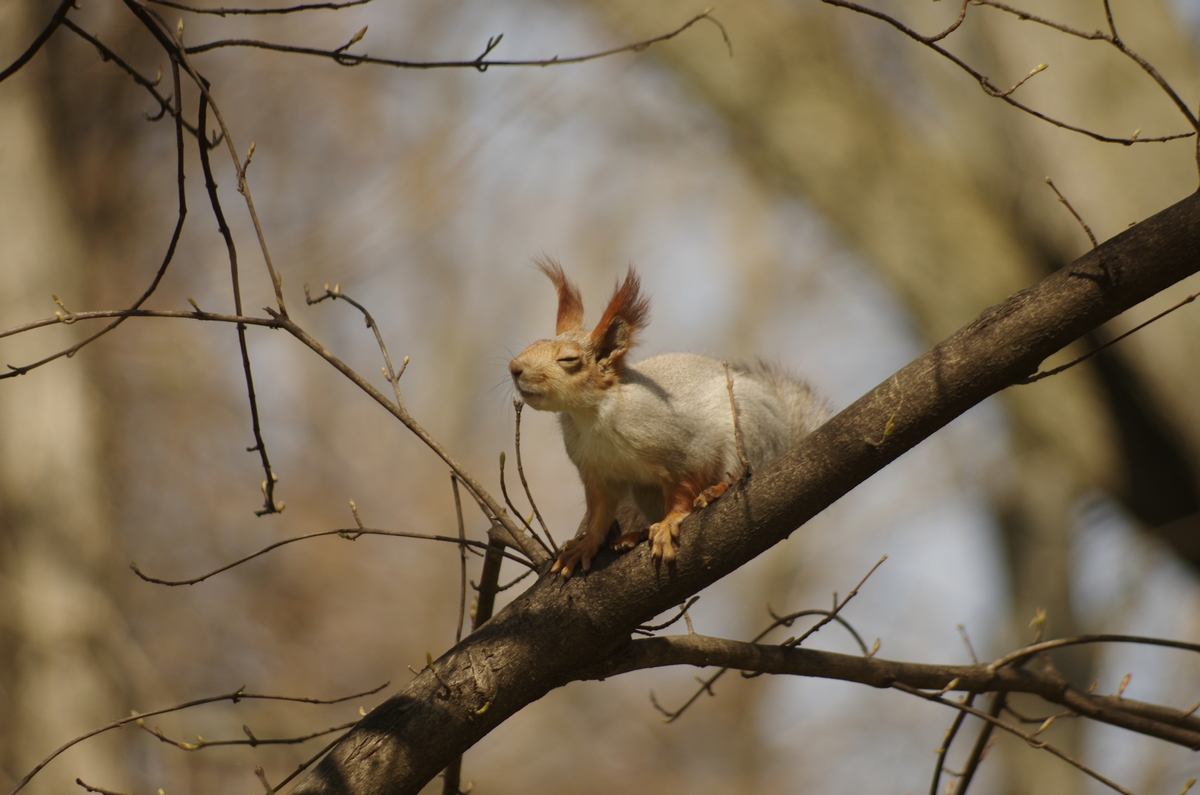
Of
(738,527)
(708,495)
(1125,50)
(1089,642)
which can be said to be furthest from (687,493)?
(1125,50)

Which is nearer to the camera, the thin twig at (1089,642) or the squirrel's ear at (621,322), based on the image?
the thin twig at (1089,642)

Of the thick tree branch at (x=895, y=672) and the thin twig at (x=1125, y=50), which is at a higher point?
the thin twig at (x=1125, y=50)

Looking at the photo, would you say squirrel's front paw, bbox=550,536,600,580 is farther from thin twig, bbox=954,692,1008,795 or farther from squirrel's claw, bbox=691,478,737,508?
thin twig, bbox=954,692,1008,795

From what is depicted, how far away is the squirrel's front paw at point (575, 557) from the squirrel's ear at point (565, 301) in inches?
26.1

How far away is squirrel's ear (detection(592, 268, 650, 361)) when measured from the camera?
2.06 meters

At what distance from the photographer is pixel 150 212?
817 centimetres

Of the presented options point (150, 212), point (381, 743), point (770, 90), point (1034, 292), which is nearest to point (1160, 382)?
point (770, 90)

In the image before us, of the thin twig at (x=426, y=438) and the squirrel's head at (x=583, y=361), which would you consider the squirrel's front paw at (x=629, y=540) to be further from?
the squirrel's head at (x=583, y=361)

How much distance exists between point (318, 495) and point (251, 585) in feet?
3.41

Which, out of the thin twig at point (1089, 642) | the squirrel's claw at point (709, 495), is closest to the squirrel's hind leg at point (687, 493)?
the squirrel's claw at point (709, 495)

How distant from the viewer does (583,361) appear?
2068 millimetres

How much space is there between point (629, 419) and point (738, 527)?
59 cm

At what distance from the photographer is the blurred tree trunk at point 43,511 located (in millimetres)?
5031

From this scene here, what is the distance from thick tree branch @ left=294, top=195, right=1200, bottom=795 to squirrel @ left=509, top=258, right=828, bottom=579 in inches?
11.0
